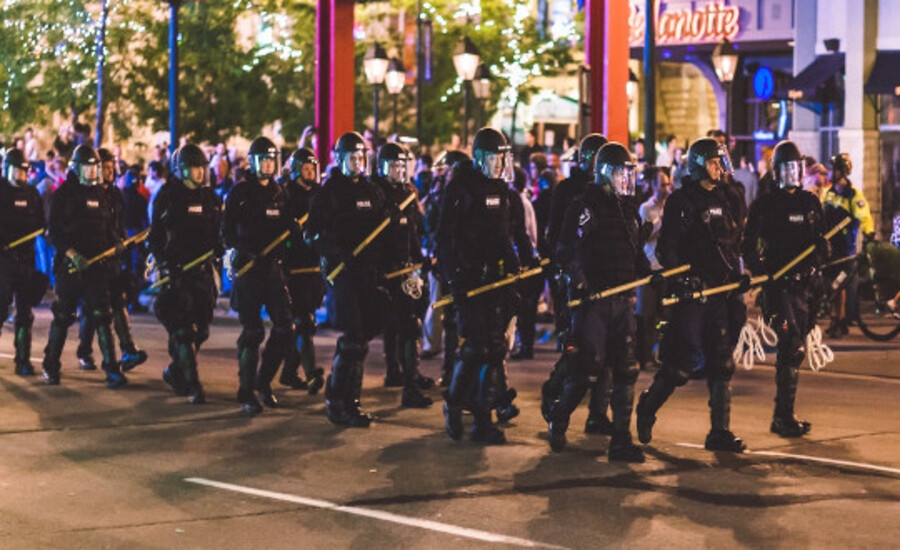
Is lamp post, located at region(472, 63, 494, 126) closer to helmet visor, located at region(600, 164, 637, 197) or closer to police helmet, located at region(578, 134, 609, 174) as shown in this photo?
police helmet, located at region(578, 134, 609, 174)

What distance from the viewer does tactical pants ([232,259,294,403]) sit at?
12703 millimetres

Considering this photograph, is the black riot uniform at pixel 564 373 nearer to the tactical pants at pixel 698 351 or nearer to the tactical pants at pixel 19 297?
the tactical pants at pixel 698 351

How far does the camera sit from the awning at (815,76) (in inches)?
1033

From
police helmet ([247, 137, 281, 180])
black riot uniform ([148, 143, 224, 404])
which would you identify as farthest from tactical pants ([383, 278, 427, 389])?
black riot uniform ([148, 143, 224, 404])

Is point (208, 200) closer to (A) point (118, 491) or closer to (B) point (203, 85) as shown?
(A) point (118, 491)

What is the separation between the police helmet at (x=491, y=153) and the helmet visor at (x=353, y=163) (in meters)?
1.13

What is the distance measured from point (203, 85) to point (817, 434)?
82.8ft

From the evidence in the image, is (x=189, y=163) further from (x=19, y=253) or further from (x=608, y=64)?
(x=608, y=64)

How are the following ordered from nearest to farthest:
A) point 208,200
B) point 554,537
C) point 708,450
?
point 554,537, point 708,450, point 208,200

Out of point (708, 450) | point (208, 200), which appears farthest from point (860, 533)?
point (208, 200)

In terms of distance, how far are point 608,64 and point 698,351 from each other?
764 centimetres

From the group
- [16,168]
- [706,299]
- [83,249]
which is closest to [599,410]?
[706,299]

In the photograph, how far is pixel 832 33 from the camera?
27.1 meters

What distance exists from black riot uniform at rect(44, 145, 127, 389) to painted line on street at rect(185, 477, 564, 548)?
4680 mm
